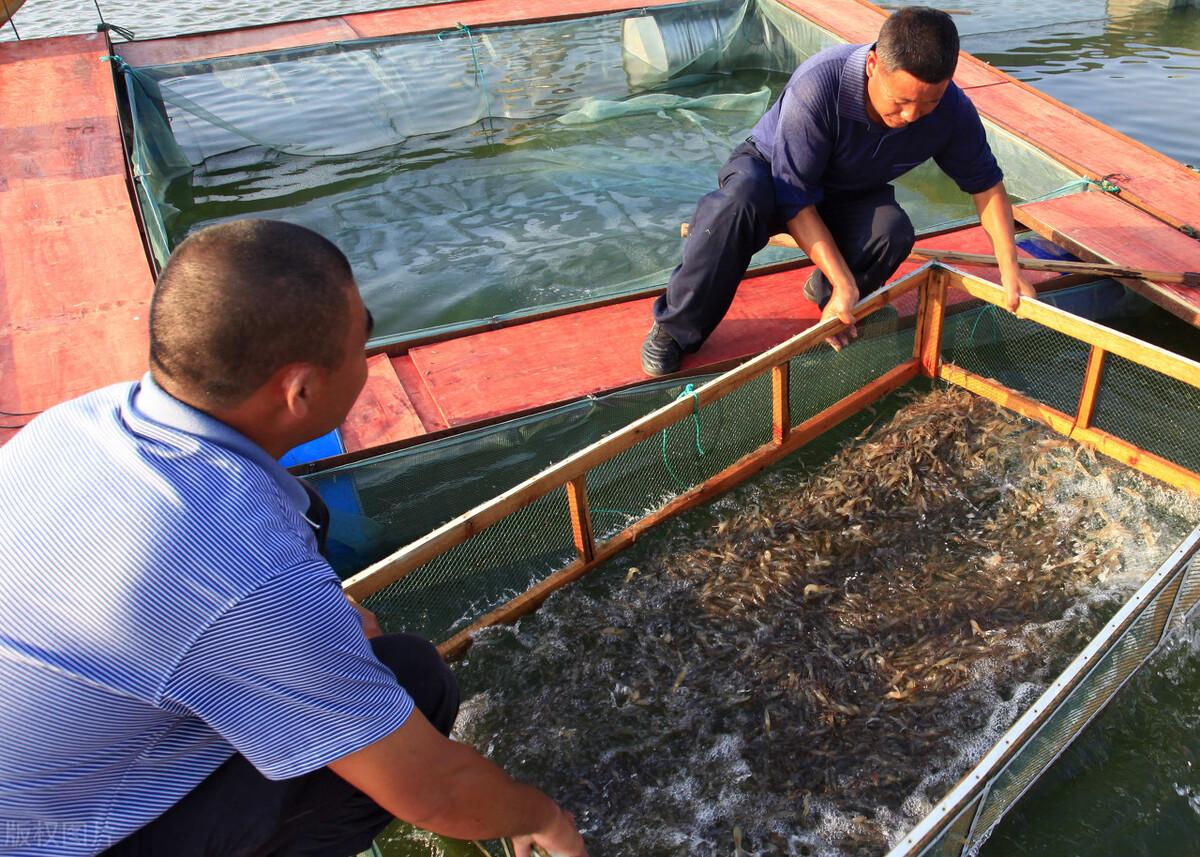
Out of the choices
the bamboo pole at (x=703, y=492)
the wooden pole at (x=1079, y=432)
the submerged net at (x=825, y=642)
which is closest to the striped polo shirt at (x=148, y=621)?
the submerged net at (x=825, y=642)

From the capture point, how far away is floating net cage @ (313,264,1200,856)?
2752 mm

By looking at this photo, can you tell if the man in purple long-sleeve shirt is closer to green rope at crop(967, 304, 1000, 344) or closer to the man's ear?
green rope at crop(967, 304, 1000, 344)

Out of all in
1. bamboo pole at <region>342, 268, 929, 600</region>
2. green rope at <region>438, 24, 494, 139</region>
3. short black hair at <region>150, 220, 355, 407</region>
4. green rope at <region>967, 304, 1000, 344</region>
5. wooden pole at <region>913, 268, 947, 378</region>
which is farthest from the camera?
green rope at <region>438, 24, 494, 139</region>

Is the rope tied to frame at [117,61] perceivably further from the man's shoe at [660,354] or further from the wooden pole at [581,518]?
the wooden pole at [581,518]

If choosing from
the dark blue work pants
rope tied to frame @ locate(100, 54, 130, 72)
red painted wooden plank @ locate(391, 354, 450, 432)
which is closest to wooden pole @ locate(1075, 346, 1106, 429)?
the dark blue work pants

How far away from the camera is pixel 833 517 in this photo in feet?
13.1

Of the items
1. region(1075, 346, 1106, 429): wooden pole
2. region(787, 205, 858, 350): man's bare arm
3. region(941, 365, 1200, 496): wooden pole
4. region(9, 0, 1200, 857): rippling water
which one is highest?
region(787, 205, 858, 350): man's bare arm

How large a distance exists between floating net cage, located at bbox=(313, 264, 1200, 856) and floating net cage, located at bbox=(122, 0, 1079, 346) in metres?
1.37

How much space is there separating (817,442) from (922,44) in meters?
1.86

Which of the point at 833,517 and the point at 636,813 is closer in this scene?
the point at 636,813

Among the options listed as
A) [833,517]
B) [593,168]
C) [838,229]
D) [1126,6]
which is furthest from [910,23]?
[1126,6]

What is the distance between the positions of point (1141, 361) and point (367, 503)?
3.30 meters

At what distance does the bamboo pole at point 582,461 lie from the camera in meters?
2.89

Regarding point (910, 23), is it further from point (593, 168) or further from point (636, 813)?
point (593, 168)
